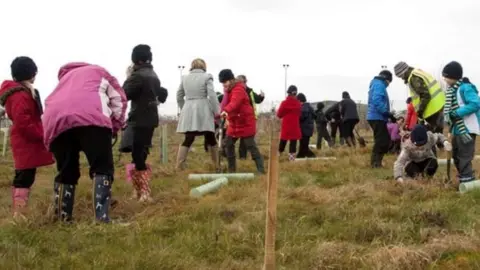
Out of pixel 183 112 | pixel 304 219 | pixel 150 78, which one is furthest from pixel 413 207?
pixel 183 112

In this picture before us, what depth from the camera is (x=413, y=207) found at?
193 inches

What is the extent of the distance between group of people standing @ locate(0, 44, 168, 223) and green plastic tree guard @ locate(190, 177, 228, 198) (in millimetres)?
1282

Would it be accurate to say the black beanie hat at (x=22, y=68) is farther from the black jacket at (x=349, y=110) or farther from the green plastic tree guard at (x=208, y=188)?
the black jacket at (x=349, y=110)

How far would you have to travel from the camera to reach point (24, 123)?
16.2 feet

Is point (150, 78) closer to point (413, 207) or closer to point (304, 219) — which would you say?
point (304, 219)

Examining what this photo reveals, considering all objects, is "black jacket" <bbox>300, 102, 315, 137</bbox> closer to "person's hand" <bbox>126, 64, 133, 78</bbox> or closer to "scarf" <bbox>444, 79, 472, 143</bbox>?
"scarf" <bbox>444, 79, 472, 143</bbox>

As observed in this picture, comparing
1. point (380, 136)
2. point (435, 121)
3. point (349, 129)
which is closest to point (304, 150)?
point (349, 129)

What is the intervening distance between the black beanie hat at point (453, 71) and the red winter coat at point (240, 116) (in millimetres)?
2696

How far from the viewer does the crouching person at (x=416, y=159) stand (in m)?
6.40

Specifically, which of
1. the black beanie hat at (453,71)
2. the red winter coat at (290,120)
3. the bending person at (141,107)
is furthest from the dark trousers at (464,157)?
the red winter coat at (290,120)

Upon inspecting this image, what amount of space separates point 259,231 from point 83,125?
1.67m

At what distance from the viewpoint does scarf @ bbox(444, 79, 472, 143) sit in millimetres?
6086

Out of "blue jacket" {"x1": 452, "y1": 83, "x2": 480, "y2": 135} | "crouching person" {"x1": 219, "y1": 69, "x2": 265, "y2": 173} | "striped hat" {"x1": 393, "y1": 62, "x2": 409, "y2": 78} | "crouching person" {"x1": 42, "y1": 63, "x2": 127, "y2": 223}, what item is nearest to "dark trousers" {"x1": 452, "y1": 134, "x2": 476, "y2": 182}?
"blue jacket" {"x1": 452, "y1": 83, "x2": 480, "y2": 135}

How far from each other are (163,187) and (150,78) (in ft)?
4.89
